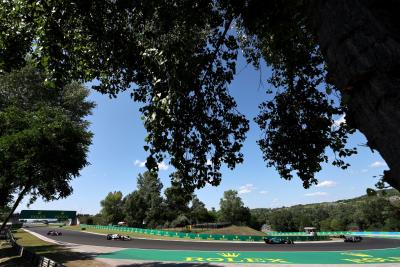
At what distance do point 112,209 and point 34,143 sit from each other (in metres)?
87.1

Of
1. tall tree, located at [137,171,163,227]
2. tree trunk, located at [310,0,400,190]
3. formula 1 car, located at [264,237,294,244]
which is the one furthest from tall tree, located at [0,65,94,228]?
tall tree, located at [137,171,163,227]

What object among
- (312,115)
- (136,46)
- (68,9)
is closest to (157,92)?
(136,46)

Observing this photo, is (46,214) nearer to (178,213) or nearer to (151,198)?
(151,198)

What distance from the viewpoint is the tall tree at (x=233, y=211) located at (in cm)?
9494

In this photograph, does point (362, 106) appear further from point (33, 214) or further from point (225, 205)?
point (33, 214)

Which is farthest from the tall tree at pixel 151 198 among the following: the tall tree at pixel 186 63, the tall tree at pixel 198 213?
the tall tree at pixel 186 63

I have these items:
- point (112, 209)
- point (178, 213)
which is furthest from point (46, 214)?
point (178, 213)

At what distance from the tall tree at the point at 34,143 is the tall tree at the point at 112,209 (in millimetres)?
75045

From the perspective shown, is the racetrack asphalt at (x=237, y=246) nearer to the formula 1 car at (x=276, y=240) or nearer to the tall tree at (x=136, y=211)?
the formula 1 car at (x=276, y=240)

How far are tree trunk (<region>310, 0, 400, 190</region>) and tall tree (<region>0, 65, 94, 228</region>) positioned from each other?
1898cm

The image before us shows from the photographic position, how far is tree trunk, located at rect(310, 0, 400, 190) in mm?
1705

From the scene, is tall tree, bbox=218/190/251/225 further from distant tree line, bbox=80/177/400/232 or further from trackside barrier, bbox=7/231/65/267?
trackside barrier, bbox=7/231/65/267

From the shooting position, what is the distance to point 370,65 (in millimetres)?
1808

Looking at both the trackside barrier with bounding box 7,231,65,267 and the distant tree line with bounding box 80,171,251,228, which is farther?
the distant tree line with bounding box 80,171,251,228
